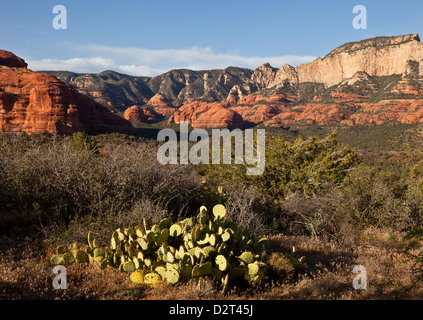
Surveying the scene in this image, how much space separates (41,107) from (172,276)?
6224cm

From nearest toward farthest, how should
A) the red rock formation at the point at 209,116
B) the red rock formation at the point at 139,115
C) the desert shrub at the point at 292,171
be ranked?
the desert shrub at the point at 292,171
the red rock formation at the point at 209,116
the red rock formation at the point at 139,115

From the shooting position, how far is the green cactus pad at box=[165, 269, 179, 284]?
12.0 feet

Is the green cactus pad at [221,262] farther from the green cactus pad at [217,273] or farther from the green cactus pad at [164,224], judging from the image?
the green cactus pad at [164,224]

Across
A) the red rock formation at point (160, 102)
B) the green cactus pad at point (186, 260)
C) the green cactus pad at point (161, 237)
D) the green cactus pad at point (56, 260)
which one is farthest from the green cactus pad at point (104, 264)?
the red rock formation at point (160, 102)

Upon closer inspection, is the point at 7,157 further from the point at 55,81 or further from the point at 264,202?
the point at 55,81

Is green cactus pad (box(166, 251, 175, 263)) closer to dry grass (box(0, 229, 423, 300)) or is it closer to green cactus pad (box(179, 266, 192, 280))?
green cactus pad (box(179, 266, 192, 280))

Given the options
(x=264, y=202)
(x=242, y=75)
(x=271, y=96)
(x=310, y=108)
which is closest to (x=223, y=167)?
(x=264, y=202)

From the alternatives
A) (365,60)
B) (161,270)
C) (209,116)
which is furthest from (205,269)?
(365,60)

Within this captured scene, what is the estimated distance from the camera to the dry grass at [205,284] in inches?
141

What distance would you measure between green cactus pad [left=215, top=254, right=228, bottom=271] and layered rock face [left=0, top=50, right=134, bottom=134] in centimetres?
5618

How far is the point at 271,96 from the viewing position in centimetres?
12362

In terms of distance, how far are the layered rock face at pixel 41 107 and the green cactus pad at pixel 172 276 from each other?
5594 cm

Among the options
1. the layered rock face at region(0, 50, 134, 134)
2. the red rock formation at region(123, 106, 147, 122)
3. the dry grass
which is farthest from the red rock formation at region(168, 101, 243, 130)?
the dry grass
